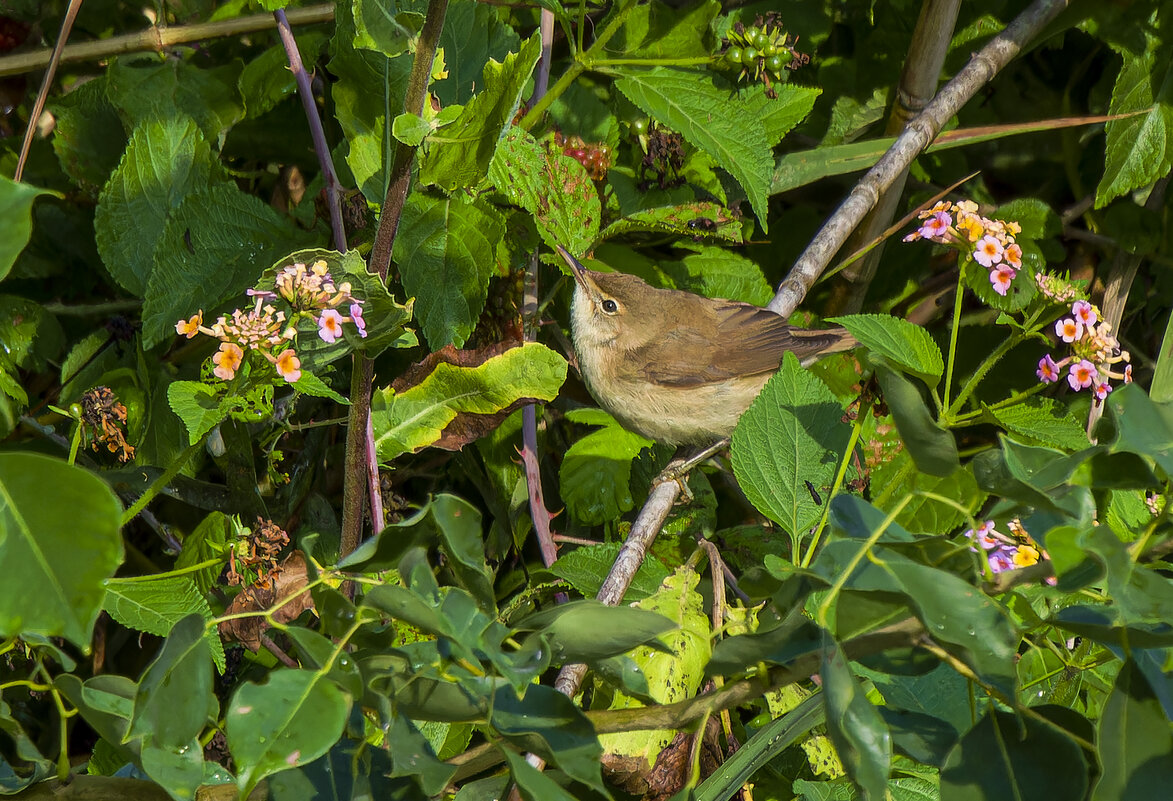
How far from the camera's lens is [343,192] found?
9.06ft

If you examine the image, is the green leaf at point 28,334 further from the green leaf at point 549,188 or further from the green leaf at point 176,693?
the green leaf at point 176,693

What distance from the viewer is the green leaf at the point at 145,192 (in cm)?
268

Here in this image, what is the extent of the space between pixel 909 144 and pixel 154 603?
2.30 m

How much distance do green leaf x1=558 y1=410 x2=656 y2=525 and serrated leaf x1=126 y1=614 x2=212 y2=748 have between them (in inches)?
73.7

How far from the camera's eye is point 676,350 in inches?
148

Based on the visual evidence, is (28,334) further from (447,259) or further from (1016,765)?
(1016,765)

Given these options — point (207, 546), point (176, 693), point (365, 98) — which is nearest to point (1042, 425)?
point (365, 98)

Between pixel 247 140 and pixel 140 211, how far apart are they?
56 cm

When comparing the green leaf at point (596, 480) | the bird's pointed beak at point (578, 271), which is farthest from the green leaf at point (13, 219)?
the green leaf at point (596, 480)

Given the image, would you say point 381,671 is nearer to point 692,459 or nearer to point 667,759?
point 667,759

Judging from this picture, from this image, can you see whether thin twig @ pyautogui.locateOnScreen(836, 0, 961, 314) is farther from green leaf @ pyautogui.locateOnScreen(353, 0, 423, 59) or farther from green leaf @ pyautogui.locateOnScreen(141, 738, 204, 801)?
green leaf @ pyautogui.locateOnScreen(141, 738, 204, 801)

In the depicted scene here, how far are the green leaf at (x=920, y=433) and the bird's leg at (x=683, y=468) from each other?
5.52 ft

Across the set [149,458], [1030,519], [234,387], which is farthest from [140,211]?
[1030,519]

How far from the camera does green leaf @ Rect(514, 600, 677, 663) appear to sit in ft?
3.24
